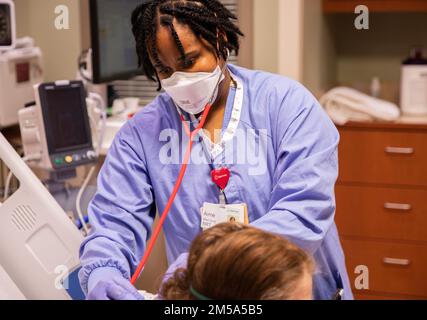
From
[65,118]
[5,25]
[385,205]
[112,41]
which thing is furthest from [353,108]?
[5,25]

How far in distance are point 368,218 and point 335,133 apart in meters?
1.57

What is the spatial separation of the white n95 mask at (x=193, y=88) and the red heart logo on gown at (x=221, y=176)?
0.15 m

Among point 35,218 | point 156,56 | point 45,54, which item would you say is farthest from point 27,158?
point 156,56

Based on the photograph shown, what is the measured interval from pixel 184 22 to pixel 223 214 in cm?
42

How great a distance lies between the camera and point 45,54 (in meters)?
3.08

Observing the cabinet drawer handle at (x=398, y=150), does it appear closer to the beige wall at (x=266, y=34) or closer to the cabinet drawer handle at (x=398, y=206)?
the cabinet drawer handle at (x=398, y=206)

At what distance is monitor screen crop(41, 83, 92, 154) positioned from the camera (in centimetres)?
233

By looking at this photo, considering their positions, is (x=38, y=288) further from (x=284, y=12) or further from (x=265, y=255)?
(x=284, y=12)

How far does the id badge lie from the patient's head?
0.45m

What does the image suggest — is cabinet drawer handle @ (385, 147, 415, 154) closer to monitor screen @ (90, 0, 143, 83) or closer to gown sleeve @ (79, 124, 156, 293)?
monitor screen @ (90, 0, 143, 83)

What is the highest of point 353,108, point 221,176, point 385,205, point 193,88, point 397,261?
point 193,88

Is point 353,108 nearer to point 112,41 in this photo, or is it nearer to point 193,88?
point 112,41

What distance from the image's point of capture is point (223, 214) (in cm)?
153

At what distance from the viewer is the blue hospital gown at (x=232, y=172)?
145 centimetres
